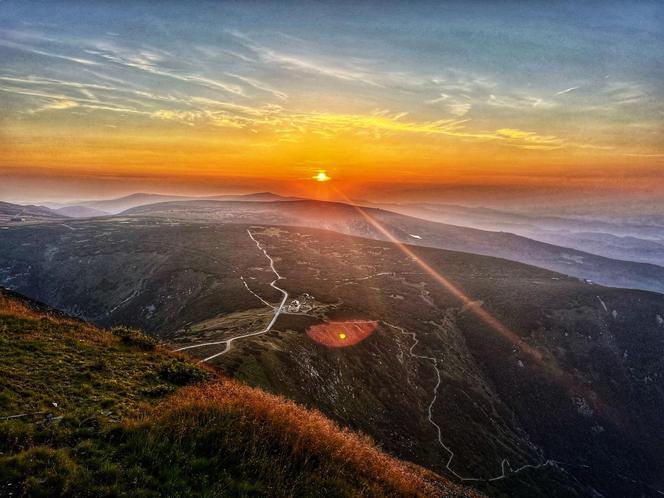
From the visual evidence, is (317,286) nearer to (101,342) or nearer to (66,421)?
(101,342)

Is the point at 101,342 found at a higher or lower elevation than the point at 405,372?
higher

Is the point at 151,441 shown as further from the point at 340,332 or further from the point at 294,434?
the point at 340,332

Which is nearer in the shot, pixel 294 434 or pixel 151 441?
pixel 151 441

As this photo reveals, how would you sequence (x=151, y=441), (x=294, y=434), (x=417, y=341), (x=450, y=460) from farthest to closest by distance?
(x=417, y=341) < (x=450, y=460) < (x=294, y=434) < (x=151, y=441)

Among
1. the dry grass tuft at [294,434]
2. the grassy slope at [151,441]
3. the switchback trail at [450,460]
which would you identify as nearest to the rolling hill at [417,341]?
the switchback trail at [450,460]

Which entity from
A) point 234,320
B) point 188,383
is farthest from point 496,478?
point 188,383

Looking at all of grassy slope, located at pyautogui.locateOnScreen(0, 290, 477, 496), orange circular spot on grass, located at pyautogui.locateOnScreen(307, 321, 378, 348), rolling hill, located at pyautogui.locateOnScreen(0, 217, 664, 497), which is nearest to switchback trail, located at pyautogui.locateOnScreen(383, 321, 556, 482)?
rolling hill, located at pyautogui.locateOnScreen(0, 217, 664, 497)

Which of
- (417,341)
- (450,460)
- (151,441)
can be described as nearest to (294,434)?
(151,441)
